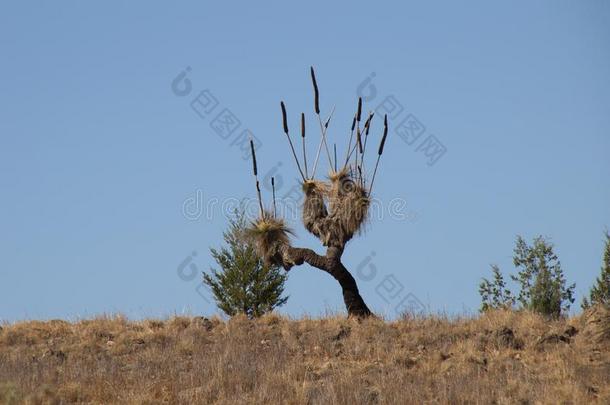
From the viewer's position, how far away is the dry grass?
47.4 feet

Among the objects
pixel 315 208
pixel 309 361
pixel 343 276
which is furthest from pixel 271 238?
pixel 309 361

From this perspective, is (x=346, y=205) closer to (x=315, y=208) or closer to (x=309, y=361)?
(x=315, y=208)

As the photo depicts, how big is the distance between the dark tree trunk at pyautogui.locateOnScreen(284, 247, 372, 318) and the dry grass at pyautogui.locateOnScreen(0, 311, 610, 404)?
3.69 ft

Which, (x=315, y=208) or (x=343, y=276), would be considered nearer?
(x=343, y=276)

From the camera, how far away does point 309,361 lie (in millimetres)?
17453

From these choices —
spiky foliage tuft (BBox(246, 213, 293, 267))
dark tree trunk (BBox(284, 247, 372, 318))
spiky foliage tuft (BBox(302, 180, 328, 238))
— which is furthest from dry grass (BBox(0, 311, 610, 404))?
spiky foliage tuft (BBox(302, 180, 328, 238))

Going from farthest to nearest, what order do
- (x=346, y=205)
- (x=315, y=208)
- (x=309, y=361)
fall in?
(x=315, y=208)
(x=346, y=205)
(x=309, y=361)

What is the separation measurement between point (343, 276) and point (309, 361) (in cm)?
489

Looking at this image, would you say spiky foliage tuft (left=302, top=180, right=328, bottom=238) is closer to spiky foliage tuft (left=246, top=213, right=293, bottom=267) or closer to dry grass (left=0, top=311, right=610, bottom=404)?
spiky foliage tuft (left=246, top=213, right=293, bottom=267)

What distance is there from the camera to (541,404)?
1402 cm

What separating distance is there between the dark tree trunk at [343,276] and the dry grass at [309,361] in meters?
1.12

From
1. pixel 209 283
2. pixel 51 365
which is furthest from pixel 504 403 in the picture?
pixel 209 283

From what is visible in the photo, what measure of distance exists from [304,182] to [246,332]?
434 cm

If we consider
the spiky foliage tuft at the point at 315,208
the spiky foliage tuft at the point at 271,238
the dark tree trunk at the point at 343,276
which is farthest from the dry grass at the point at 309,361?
the spiky foliage tuft at the point at 315,208
